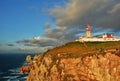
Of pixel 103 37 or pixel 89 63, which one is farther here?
pixel 103 37

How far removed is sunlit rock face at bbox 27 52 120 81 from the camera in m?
89.9

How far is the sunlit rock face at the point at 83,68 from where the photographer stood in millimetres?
89875

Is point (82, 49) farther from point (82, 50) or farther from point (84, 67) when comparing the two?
point (84, 67)

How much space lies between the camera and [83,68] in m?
97.1

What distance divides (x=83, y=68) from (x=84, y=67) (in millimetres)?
565

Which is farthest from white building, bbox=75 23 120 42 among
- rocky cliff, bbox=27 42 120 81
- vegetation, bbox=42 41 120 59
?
rocky cliff, bbox=27 42 120 81

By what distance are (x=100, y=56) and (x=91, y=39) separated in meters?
50.9

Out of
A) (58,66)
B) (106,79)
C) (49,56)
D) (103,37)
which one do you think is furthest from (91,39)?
(106,79)

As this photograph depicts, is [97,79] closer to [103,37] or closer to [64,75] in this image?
[64,75]

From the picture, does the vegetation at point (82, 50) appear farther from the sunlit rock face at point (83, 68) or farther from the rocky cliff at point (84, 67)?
the sunlit rock face at point (83, 68)

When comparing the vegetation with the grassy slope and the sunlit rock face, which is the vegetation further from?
the sunlit rock face

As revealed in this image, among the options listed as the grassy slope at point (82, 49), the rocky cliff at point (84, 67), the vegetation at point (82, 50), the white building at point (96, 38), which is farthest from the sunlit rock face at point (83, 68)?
the white building at point (96, 38)

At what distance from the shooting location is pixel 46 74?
4321 inches

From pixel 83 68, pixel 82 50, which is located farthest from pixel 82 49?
pixel 83 68
